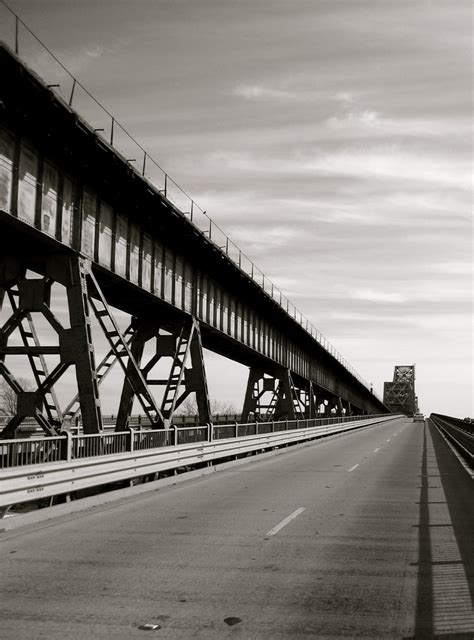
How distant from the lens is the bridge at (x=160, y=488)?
5.93m

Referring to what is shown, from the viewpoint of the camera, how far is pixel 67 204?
17.1 m

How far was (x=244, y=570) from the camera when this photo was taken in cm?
728

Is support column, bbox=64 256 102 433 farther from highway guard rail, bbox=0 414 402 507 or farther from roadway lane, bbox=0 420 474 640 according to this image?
roadway lane, bbox=0 420 474 640

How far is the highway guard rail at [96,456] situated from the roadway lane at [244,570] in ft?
2.01

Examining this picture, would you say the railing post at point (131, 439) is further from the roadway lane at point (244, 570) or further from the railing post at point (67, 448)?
the railing post at point (67, 448)

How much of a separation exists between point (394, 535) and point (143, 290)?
551 inches

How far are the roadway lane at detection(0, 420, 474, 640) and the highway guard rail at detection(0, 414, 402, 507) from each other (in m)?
0.61

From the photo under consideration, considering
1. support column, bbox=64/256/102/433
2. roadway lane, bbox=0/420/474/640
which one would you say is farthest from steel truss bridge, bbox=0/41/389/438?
roadway lane, bbox=0/420/474/640

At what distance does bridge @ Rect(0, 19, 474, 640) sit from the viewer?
19.5ft

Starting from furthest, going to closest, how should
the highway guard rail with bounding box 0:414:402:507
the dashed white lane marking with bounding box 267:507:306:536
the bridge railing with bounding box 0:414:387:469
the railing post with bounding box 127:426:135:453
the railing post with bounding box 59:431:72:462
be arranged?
the railing post with bounding box 127:426:135:453 < the railing post with bounding box 59:431:72:462 < the bridge railing with bounding box 0:414:387:469 < the highway guard rail with bounding box 0:414:402:507 < the dashed white lane marking with bounding box 267:507:306:536

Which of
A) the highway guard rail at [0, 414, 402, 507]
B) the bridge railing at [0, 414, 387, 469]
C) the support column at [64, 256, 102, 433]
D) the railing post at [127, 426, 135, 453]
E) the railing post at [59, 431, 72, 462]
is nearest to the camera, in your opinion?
the highway guard rail at [0, 414, 402, 507]

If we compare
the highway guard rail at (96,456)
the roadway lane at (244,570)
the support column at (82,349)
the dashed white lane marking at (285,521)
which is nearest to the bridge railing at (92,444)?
the highway guard rail at (96,456)

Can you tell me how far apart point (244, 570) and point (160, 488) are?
8.11 metres

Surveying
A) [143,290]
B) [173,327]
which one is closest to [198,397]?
[173,327]
